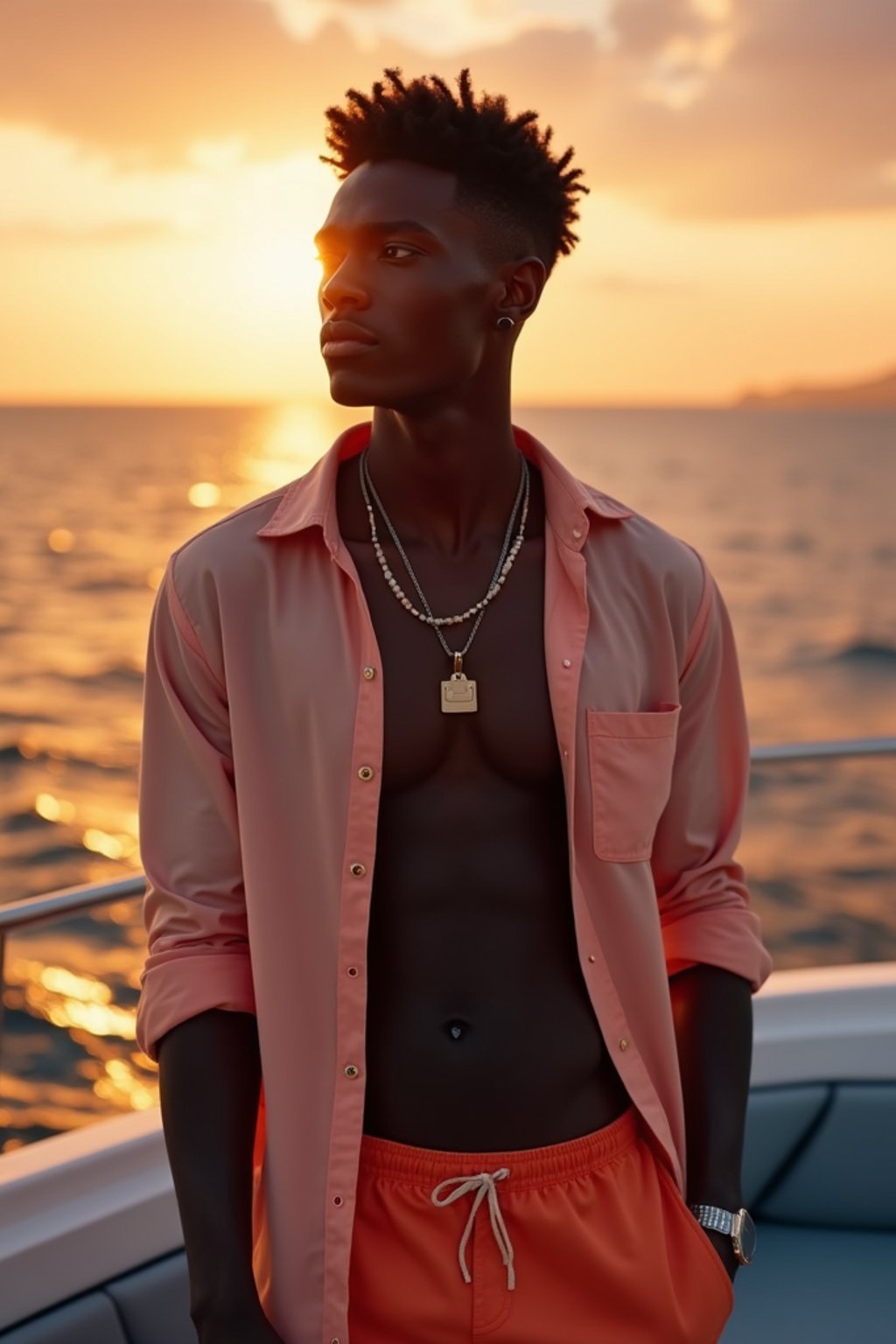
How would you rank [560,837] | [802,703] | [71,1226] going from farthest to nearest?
1. [802,703]
2. [71,1226]
3. [560,837]

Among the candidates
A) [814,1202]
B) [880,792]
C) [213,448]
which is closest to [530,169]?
[814,1202]

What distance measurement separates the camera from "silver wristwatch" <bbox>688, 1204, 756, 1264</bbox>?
1.66 meters

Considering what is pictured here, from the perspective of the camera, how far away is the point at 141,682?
28625 mm

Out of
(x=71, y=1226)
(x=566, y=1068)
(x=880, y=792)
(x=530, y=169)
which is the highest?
(x=530, y=169)

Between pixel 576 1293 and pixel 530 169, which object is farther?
pixel 530 169

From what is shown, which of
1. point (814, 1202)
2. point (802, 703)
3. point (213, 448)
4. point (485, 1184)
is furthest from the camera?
point (213, 448)

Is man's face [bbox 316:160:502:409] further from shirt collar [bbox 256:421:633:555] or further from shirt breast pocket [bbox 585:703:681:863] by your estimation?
shirt breast pocket [bbox 585:703:681:863]

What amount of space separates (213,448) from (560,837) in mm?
78563

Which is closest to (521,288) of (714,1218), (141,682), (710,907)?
(710,907)

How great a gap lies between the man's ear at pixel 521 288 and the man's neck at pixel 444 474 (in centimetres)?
11

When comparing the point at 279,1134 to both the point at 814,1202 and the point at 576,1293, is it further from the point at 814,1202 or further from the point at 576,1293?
the point at 814,1202

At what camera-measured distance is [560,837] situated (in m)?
1.60

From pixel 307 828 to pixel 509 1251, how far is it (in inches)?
19.0

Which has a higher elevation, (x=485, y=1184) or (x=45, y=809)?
(x=485, y=1184)
